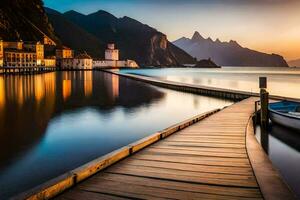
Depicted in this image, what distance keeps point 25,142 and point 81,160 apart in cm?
460

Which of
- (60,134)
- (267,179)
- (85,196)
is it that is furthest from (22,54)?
(267,179)

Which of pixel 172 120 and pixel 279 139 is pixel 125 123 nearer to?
pixel 172 120

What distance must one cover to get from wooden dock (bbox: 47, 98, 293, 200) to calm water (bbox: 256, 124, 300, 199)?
2708mm

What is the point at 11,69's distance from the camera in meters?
125

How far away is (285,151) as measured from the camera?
15.0m

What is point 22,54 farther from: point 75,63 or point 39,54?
point 75,63

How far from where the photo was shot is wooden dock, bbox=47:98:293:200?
582 centimetres

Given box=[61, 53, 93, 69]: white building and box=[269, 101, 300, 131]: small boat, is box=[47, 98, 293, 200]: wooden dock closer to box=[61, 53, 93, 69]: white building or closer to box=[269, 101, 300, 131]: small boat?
box=[269, 101, 300, 131]: small boat

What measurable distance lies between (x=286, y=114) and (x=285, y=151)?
10.1 feet

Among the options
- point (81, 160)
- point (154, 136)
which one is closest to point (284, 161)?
point (154, 136)

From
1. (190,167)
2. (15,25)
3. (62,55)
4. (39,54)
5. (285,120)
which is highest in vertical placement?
(15,25)

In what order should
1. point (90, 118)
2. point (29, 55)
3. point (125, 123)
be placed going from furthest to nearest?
point (29, 55) → point (90, 118) → point (125, 123)

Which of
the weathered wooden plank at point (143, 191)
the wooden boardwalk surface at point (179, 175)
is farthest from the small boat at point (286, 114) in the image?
the weathered wooden plank at point (143, 191)

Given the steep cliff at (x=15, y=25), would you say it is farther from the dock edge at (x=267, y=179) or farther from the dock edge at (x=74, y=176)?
the dock edge at (x=267, y=179)
